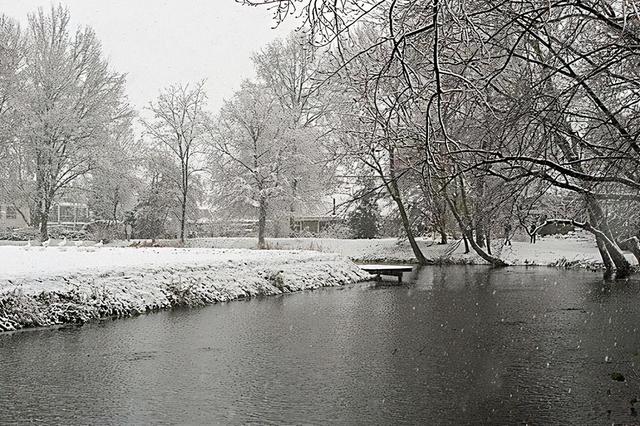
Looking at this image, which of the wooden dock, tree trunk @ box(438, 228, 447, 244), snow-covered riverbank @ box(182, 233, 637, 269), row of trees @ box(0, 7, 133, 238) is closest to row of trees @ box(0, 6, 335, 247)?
row of trees @ box(0, 7, 133, 238)

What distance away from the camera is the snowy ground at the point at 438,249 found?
3303cm

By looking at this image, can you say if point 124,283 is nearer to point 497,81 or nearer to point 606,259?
point 497,81

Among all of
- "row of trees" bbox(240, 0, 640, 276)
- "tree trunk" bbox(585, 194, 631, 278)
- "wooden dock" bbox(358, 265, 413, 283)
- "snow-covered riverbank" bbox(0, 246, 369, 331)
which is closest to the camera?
"row of trees" bbox(240, 0, 640, 276)

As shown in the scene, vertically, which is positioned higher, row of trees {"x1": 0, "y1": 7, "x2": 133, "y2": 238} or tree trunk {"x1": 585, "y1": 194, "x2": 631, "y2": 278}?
row of trees {"x1": 0, "y1": 7, "x2": 133, "y2": 238}

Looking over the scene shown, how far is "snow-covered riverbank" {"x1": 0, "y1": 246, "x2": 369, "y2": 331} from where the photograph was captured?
37.6 ft

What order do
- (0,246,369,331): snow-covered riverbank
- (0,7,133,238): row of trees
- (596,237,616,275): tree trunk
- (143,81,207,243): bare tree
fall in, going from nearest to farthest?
(0,246,369,331): snow-covered riverbank < (596,237,616,275): tree trunk < (0,7,133,238): row of trees < (143,81,207,243): bare tree

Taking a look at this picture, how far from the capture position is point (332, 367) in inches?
332

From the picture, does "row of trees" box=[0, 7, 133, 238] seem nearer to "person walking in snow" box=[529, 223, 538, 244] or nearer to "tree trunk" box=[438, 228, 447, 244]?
"tree trunk" box=[438, 228, 447, 244]

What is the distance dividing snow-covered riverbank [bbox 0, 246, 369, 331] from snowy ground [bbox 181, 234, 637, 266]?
14.7 metres

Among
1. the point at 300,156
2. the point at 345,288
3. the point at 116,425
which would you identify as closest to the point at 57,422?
the point at 116,425

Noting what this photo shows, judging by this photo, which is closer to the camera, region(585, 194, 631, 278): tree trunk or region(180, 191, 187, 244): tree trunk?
region(585, 194, 631, 278): tree trunk

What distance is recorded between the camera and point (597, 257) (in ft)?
104

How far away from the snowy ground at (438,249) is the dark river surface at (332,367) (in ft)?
59.8

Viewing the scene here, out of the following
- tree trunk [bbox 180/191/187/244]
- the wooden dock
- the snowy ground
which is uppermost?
tree trunk [bbox 180/191/187/244]
